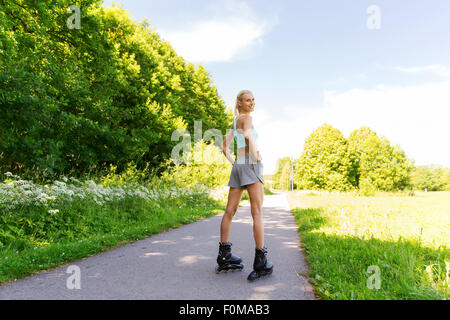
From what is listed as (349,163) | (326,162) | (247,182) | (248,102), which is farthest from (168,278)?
(349,163)

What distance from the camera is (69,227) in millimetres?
5496

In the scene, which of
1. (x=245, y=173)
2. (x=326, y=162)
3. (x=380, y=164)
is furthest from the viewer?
(x=380, y=164)

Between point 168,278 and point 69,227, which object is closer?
point 168,278

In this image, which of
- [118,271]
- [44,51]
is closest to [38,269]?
[118,271]

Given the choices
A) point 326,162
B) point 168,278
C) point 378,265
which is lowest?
point 168,278

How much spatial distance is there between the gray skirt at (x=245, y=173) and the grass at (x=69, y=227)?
9.00 ft

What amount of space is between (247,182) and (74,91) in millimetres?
8750

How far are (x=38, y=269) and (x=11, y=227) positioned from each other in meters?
1.70

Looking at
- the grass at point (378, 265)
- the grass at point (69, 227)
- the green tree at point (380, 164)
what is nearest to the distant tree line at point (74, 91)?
the grass at point (69, 227)

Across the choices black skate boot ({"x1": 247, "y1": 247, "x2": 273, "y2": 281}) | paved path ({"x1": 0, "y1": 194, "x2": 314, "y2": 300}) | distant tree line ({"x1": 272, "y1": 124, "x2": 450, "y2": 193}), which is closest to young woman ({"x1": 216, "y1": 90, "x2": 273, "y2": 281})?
black skate boot ({"x1": 247, "y1": 247, "x2": 273, "y2": 281})

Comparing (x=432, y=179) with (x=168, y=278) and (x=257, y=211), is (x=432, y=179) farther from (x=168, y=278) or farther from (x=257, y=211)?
(x=168, y=278)

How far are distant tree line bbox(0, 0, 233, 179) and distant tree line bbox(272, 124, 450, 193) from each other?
26.8m

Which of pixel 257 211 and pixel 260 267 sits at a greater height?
pixel 257 211

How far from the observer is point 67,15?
10.1 metres
